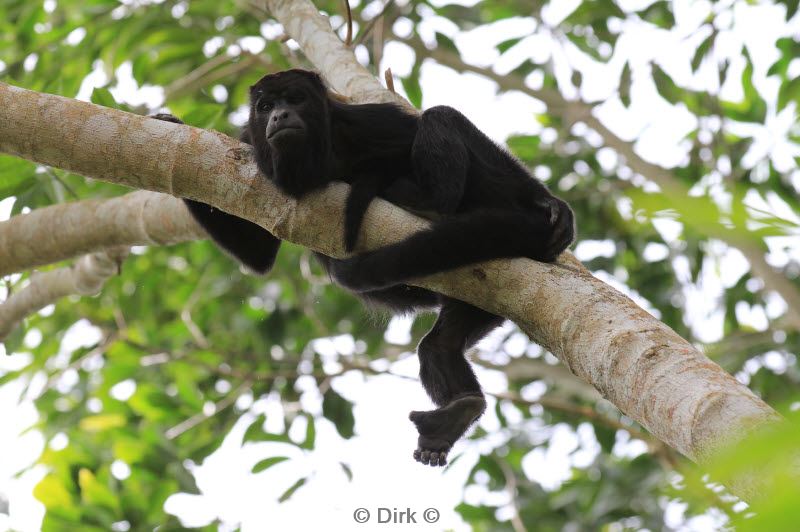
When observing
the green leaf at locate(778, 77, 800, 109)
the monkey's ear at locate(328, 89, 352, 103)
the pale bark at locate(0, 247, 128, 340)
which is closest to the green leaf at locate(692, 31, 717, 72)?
the green leaf at locate(778, 77, 800, 109)

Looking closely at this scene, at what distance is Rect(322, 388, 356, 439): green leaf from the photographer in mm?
4980

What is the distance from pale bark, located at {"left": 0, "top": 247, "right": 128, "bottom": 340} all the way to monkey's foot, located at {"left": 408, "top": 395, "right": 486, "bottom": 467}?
2117 millimetres

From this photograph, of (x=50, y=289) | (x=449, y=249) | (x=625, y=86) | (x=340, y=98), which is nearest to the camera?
(x=449, y=249)

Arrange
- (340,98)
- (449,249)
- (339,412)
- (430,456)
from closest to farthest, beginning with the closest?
(449,249), (430,456), (340,98), (339,412)

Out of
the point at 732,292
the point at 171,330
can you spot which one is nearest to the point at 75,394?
the point at 171,330

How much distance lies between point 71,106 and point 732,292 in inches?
182

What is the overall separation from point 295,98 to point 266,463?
2.35 meters

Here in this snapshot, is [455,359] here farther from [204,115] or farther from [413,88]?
[413,88]

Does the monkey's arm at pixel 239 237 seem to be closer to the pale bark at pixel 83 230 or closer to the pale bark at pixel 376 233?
the pale bark at pixel 83 230

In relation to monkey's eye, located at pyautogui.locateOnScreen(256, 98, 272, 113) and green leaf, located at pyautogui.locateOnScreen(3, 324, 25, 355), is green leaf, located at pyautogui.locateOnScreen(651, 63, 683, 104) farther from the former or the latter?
green leaf, located at pyautogui.locateOnScreen(3, 324, 25, 355)

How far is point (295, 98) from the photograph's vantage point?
3344 mm

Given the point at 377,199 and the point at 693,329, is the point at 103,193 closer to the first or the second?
the point at 377,199

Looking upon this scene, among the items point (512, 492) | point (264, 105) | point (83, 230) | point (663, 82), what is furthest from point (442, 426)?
point (663, 82)

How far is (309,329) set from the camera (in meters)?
6.04
